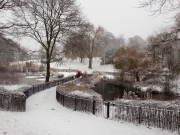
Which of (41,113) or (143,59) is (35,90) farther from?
(143,59)

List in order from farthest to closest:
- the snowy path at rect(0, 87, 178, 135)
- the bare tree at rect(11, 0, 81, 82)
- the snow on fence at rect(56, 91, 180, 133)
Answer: the bare tree at rect(11, 0, 81, 82) < the snow on fence at rect(56, 91, 180, 133) < the snowy path at rect(0, 87, 178, 135)

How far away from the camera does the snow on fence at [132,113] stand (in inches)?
316

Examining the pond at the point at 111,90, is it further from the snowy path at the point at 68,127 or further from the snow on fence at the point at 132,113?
the snowy path at the point at 68,127

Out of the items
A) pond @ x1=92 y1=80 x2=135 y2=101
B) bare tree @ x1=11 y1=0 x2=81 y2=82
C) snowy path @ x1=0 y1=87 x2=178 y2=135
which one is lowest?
pond @ x1=92 y1=80 x2=135 y2=101

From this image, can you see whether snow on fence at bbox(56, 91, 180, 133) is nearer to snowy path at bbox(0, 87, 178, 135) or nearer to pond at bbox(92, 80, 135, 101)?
snowy path at bbox(0, 87, 178, 135)

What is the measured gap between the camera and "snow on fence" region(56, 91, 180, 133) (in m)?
8.02

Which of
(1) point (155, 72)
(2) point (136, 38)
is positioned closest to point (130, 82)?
(1) point (155, 72)

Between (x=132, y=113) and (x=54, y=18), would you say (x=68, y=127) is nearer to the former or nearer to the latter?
(x=132, y=113)

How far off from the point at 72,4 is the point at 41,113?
15.9 metres

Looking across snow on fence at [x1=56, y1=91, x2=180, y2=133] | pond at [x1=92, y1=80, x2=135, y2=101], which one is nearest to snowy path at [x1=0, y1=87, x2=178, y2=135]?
snow on fence at [x1=56, y1=91, x2=180, y2=133]

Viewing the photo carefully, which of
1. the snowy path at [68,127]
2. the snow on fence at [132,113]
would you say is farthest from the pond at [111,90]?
the snowy path at [68,127]

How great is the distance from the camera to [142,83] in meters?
30.2

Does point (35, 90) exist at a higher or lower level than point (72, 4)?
lower

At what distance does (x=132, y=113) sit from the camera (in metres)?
9.09
